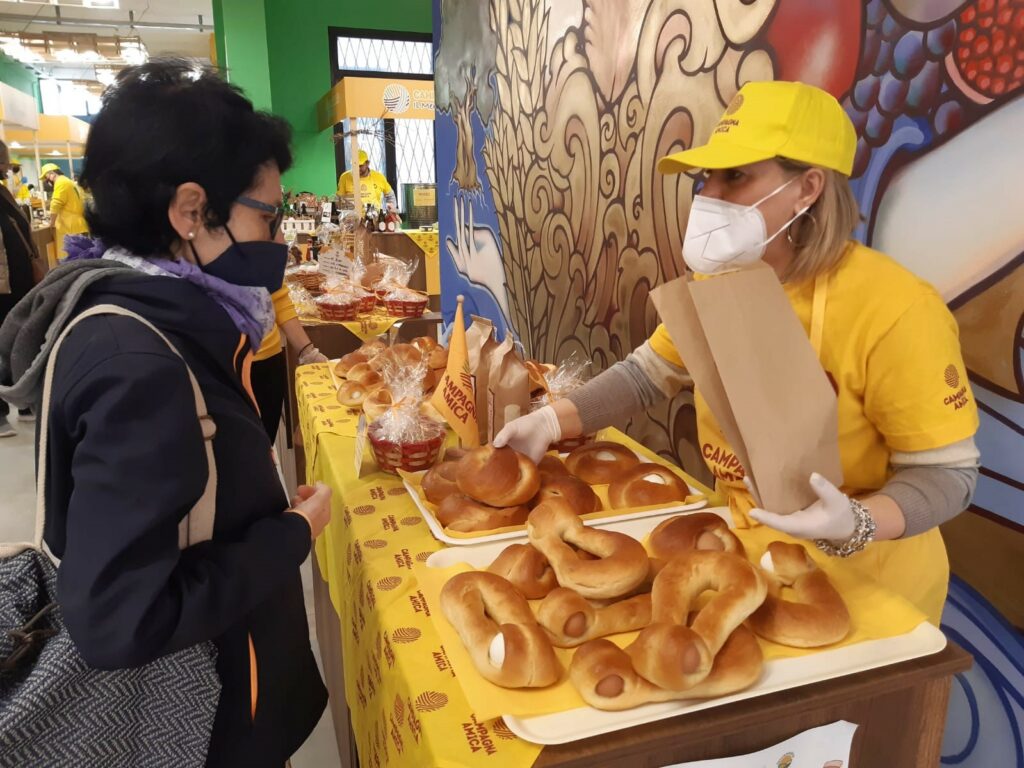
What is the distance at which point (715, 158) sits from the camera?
125 centimetres

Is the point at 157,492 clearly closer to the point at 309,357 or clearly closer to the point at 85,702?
the point at 85,702

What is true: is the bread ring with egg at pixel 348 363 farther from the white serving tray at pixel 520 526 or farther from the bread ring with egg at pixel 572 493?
the bread ring with egg at pixel 572 493

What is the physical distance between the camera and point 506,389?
167 cm

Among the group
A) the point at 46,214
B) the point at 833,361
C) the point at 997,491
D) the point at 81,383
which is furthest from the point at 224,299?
the point at 46,214

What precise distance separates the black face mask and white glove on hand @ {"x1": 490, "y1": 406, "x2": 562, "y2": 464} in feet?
1.84

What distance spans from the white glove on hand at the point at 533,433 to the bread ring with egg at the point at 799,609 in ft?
1.99

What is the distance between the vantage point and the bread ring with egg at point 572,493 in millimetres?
1414

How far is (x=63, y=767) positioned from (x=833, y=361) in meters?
1.32

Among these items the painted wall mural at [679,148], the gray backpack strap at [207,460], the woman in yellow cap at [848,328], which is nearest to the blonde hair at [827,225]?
the woman in yellow cap at [848,328]

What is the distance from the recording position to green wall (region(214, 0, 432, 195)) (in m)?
10.4

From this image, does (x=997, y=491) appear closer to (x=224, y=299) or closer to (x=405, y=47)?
(x=224, y=299)

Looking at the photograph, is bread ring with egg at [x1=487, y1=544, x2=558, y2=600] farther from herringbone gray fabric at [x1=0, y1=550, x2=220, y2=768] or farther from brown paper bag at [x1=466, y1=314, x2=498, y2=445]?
brown paper bag at [x1=466, y1=314, x2=498, y2=445]

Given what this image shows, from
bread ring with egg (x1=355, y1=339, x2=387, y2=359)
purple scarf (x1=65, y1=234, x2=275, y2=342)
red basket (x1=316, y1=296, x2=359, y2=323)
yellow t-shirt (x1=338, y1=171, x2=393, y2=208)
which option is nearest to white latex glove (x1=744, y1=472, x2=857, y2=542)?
purple scarf (x1=65, y1=234, x2=275, y2=342)

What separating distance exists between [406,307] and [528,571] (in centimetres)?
305
